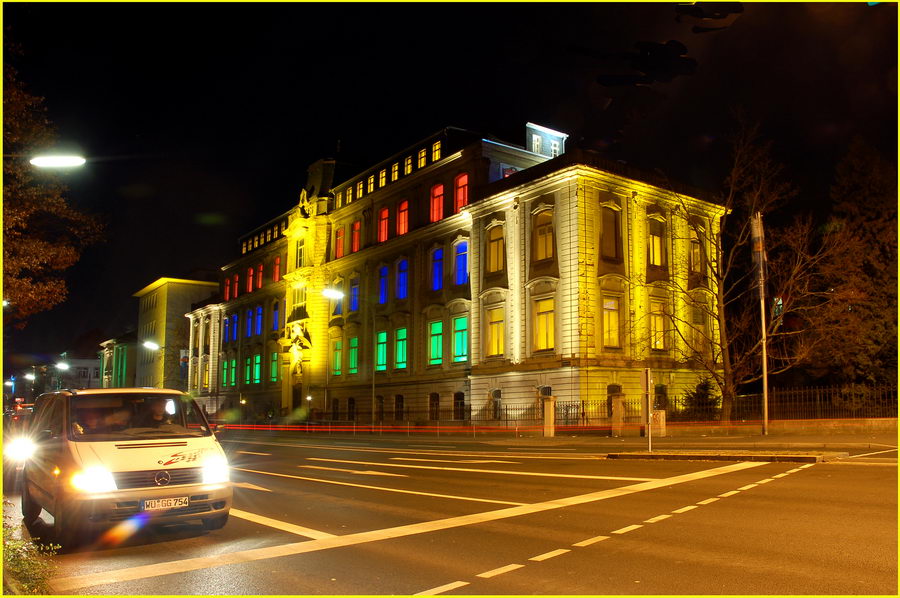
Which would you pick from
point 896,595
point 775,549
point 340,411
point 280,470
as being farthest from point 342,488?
point 340,411

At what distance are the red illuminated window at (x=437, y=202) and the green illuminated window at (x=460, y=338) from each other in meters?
7.13

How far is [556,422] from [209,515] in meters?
27.1

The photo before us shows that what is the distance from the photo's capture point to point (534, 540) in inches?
360

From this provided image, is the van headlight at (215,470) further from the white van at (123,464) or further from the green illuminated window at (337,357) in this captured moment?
the green illuminated window at (337,357)

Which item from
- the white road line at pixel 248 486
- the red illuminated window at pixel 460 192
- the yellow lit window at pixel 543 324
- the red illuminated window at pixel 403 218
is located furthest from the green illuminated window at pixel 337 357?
the white road line at pixel 248 486

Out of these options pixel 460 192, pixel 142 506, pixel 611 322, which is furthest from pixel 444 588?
pixel 460 192

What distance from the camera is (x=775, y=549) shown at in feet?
27.2

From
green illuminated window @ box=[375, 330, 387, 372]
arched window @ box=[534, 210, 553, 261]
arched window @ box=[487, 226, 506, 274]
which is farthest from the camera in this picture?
green illuminated window @ box=[375, 330, 387, 372]

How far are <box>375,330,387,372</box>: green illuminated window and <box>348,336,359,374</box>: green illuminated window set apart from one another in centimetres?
276

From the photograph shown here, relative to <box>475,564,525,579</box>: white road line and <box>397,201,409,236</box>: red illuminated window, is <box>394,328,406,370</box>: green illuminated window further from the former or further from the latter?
<box>475,564,525,579</box>: white road line

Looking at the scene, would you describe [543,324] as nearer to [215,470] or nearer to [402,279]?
[402,279]

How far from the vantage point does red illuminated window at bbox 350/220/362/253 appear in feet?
190

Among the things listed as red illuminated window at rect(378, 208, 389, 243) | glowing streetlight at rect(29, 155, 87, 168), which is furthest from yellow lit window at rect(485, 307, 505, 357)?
glowing streetlight at rect(29, 155, 87, 168)

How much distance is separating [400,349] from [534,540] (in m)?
42.5
